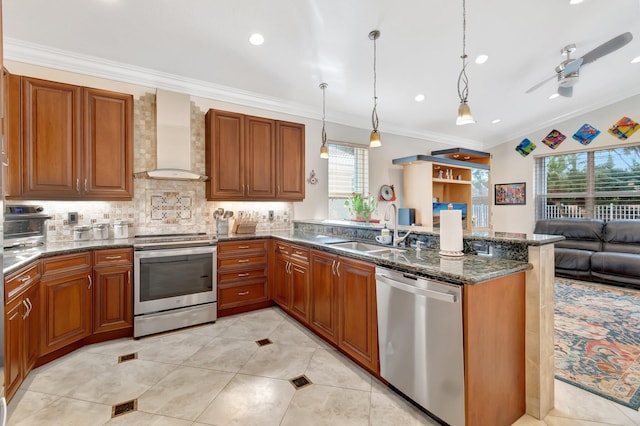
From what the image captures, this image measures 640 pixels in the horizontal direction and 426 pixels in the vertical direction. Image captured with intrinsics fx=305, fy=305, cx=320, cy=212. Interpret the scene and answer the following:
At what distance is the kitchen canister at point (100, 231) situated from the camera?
3195mm

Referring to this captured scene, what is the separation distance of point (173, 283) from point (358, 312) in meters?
1.98

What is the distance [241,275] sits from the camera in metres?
3.61

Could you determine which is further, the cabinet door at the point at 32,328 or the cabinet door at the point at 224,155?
Result: the cabinet door at the point at 224,155

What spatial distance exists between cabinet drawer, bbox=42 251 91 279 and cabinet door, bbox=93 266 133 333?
130mm

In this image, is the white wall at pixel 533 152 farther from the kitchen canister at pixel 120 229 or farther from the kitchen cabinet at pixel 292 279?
the kitchen canister at pixel 120 229

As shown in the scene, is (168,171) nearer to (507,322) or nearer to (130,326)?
(130,326)

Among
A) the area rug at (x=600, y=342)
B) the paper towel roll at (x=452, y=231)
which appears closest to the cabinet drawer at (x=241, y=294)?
the paper towel roll at (x=452, y=231)

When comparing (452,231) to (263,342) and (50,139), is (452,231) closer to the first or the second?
(263,342)

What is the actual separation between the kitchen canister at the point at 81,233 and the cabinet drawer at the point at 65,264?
468 mm

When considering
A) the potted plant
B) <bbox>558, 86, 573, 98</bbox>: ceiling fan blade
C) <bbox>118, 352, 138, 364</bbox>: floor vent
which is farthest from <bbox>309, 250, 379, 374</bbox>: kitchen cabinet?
<bbox>558, 86, 573, 98</bbox>: ceiling fan blade

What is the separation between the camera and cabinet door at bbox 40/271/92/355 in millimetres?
2494

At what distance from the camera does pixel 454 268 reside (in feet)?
5.96

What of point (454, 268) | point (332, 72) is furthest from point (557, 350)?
point (332, 72)

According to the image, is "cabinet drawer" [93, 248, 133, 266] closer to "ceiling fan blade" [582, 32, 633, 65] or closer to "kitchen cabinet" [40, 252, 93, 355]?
"kitchen cabinet" [40, 252, 93, 355]
